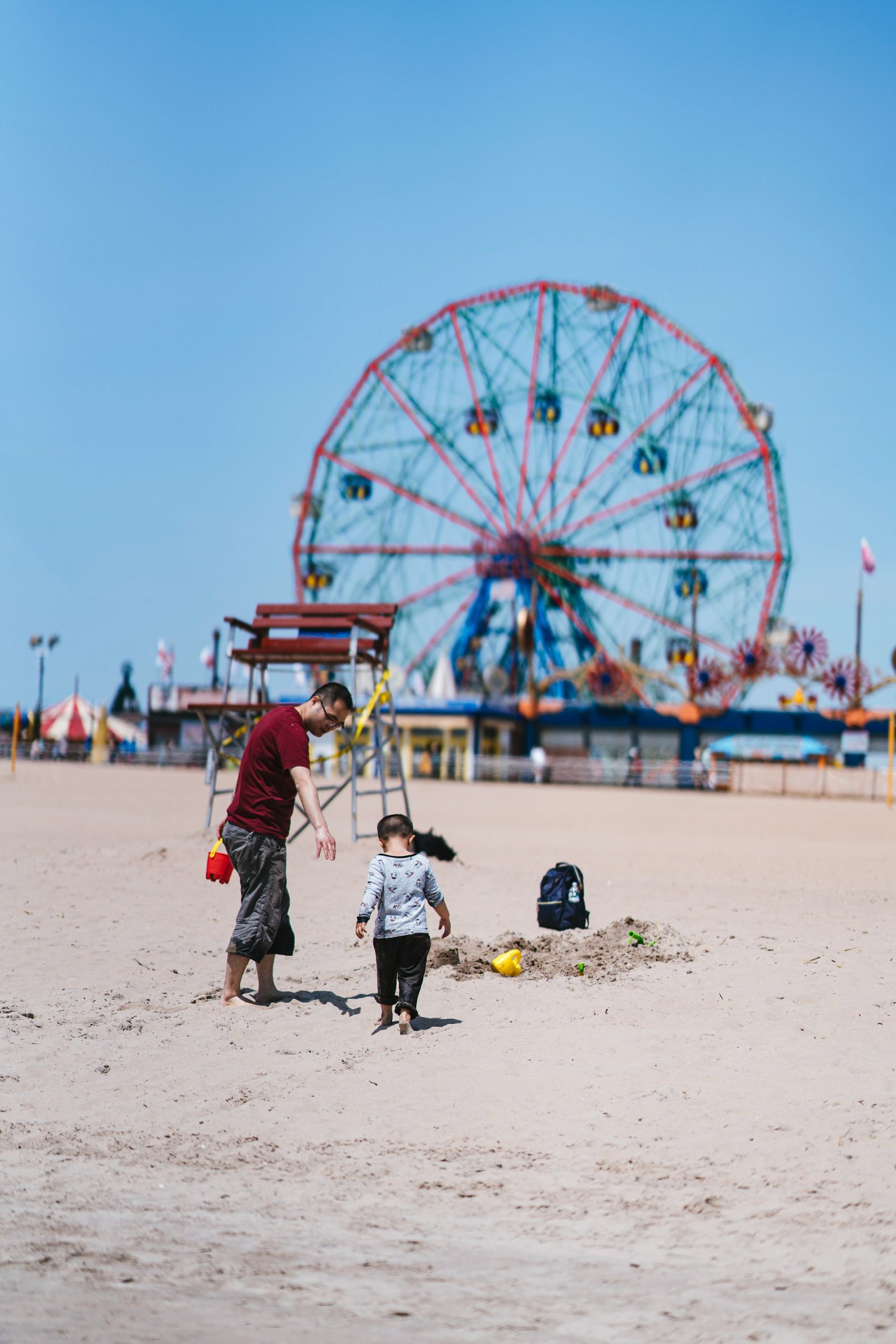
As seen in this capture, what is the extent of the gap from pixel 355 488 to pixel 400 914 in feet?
146

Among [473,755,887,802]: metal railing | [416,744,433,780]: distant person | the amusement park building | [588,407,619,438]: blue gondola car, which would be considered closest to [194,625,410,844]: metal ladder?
[473,755,887,802]: metal railing

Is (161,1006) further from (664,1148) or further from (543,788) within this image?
(543,788)

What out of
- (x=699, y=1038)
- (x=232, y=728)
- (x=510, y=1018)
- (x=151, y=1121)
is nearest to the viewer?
(x=151, y=1121)

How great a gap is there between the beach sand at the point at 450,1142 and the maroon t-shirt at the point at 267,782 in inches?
30.8

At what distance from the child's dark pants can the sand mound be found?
3.49 feet

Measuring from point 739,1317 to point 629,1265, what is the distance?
32 centimetres

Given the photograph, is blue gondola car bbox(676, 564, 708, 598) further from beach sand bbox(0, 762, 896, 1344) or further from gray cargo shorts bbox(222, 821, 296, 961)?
gray cargo shorts bbox(222, 821, 296, 961)

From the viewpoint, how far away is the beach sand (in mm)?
2664

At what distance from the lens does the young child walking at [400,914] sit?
5.01m

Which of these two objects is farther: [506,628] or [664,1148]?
[506,628]

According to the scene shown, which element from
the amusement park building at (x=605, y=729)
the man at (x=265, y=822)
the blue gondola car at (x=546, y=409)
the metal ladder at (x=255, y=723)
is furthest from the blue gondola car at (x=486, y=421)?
the man at (x=265, y=822)

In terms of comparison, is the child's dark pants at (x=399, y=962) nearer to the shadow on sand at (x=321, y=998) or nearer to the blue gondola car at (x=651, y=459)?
the shadow on sand at (x=321, y=998)

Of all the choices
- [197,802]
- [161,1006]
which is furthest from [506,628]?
[161,1006]

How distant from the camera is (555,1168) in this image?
3.56 meters
